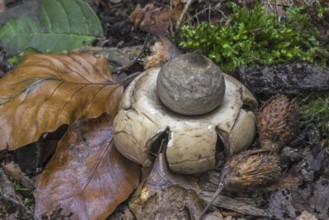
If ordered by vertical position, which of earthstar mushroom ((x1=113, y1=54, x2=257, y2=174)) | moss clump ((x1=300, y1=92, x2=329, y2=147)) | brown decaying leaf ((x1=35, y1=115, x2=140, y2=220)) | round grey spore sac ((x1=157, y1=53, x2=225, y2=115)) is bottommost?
brown decaying leaf ((x1=35, y1=115, x2=140, y2=220))

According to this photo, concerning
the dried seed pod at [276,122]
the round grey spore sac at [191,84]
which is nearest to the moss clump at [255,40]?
the dried seed pod at [276,122]

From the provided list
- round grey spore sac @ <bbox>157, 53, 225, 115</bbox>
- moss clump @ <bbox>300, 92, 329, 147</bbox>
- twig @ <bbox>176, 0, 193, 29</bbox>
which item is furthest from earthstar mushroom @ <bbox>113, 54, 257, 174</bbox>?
twig @ <bbox>176, 0, 193, 29</bbox>

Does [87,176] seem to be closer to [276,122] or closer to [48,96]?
[48,96]

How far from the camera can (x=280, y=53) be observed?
2.68 m

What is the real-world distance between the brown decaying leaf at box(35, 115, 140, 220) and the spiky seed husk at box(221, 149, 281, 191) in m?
0.42

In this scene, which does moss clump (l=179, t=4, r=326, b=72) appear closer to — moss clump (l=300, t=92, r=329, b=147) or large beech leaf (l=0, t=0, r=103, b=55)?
moss clump (l=300, t=92, r=329, b=147)

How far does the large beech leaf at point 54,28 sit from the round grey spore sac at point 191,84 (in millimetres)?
1031

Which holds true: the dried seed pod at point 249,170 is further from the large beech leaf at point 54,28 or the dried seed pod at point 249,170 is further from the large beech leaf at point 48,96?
the large beech leaf at point 54,28

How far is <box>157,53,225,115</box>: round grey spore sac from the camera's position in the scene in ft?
7.14

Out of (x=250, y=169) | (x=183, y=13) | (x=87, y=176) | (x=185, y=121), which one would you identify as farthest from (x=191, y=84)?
(x=183, y=13)

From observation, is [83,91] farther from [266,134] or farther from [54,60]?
[266,134]

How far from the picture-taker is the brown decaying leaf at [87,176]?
232 centimetres

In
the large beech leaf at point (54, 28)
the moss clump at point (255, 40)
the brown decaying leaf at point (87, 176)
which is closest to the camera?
the brown decaying leaf at point (87, 176)

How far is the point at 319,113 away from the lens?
2482 millimetres
